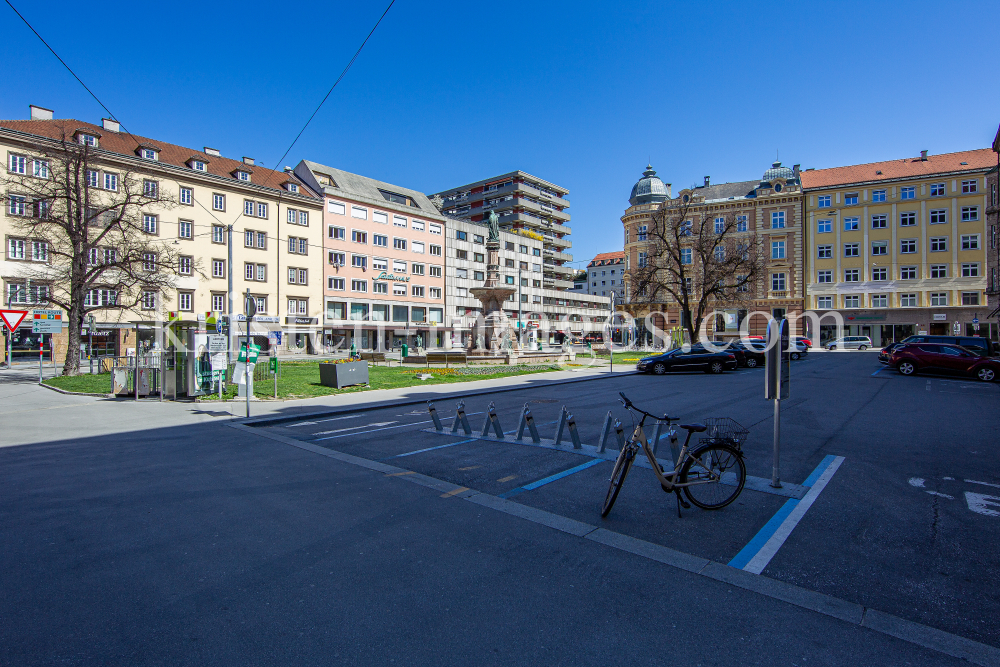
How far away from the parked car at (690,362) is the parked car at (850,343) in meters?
34.3

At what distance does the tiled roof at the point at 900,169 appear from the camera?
180 ft

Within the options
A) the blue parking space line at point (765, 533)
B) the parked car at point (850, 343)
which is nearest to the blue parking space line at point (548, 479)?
the blue parking space line at point (765, 533)

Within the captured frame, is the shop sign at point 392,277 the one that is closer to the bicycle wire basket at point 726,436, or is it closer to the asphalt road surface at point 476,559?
the asphalt road surface at point 476,559

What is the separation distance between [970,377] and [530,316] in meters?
59.7

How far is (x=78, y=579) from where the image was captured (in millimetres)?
3973

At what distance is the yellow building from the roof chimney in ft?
236

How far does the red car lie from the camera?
20.4m

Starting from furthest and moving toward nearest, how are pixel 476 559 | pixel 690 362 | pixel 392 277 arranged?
pixel 392 277
pixel 690 362
pixel 476 559

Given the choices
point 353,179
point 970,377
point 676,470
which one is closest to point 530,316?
point 353,179

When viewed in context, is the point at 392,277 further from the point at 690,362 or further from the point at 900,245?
the point at 900,245

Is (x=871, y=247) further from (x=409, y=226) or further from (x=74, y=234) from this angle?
(x=74, y=234)

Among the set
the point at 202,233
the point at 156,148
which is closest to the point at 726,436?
the point at 202,233

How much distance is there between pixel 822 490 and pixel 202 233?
4774 centimetres

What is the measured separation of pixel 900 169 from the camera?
5850cm
